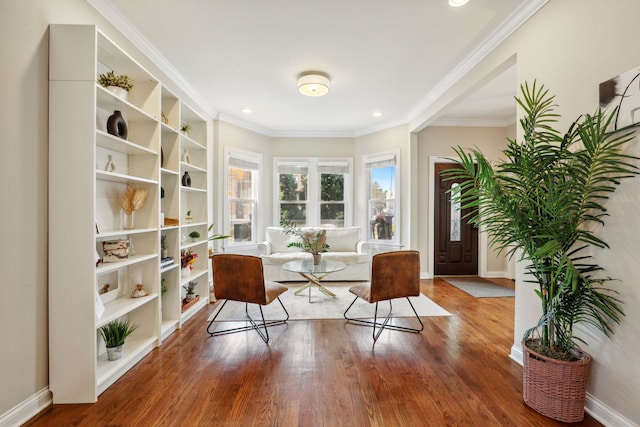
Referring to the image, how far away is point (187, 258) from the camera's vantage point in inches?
131

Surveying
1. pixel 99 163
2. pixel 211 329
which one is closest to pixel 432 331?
pixel 211 329

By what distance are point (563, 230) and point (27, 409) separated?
323cm

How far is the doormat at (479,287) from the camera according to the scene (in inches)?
166

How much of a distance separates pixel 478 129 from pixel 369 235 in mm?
2699

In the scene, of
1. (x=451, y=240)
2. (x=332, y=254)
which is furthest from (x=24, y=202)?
(x=451, y=240)

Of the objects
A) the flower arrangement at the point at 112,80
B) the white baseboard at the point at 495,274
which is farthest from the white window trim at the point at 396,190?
the flower arrangement at the point at 112,80

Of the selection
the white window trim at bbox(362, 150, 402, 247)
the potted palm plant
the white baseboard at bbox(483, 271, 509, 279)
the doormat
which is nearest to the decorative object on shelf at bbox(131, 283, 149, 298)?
the potted palm plant

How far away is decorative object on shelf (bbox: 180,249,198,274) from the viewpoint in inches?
128

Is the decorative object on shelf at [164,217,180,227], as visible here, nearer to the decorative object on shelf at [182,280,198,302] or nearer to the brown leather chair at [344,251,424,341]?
the decorative object on shelf at [182,280,198,302]

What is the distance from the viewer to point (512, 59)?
97.4 inches

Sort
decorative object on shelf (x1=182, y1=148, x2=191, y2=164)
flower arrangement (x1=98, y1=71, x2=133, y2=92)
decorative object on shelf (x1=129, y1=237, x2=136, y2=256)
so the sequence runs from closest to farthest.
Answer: flower arrangement (x1=98, y1=71, x2=133, y2=92) → decorative object on shelf (x1=129, y1=237, x2=136, y2=256) → decorative object on shelf (x1=182, y1=148, x2=191, y2=164)

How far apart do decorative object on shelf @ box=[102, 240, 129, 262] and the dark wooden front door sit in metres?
4.69

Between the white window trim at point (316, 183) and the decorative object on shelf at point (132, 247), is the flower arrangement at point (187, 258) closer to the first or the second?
the decorative object on shelf at point (132, 247)

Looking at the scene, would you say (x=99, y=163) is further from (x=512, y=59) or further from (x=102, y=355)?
(x=512, y=59)
